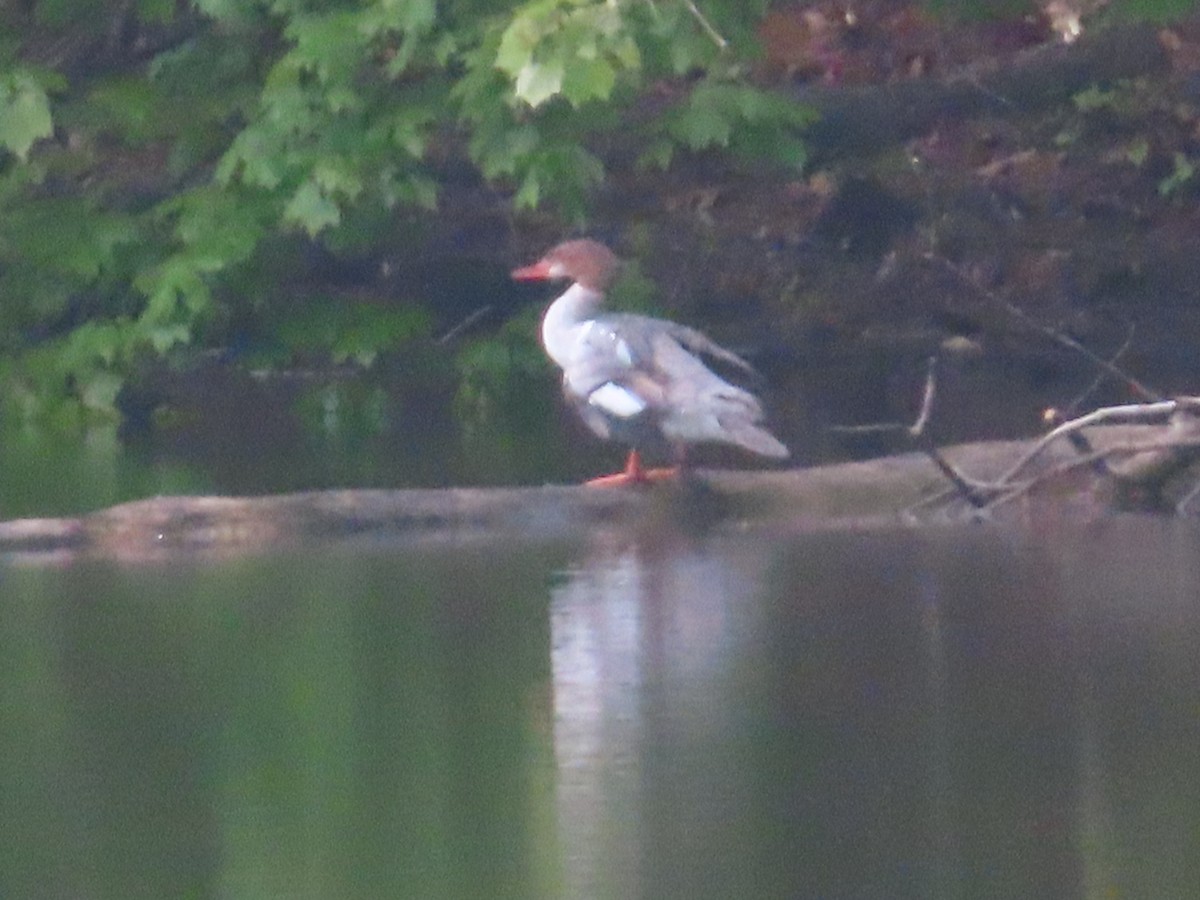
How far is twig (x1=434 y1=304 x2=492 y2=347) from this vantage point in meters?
15.1

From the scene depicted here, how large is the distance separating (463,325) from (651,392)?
22.0 ft

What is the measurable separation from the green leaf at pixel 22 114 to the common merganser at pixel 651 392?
428cm

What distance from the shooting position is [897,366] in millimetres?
15383

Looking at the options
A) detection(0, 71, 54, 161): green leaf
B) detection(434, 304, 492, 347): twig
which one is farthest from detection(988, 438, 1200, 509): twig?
detection(434, 304, 492, 347): twig

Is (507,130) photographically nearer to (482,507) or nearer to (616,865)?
(482,507)

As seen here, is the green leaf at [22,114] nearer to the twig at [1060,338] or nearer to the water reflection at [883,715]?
the twig at [1060,338]

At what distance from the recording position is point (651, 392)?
8.52 meters

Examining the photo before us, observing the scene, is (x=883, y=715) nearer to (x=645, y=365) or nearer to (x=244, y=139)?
(x=645, y=365)

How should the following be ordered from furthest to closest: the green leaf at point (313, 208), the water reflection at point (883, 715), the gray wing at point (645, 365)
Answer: the green leaf at point (313, 208), the gray wing at point (645, 365), the water reflection at point (883, 715)

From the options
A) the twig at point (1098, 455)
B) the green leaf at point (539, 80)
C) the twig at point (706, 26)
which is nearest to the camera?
the twig at point (1098, 455)

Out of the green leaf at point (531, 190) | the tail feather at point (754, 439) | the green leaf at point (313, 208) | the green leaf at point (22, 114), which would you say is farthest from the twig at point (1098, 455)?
the green leaf at point (22, 114)

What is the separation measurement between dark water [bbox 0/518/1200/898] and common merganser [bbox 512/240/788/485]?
586 mm

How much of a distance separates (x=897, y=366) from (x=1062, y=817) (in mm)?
10713

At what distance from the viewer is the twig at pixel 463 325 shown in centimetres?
1508
